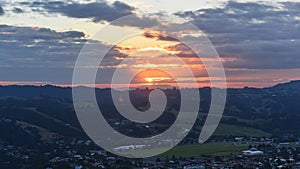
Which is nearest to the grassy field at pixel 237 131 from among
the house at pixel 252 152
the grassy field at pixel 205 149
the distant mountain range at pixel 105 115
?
the distant mountain range at pixel 105 115

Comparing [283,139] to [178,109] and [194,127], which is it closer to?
[194,127]

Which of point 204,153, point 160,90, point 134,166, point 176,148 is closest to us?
point 134,166

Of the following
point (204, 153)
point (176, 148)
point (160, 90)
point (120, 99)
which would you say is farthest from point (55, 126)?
point (160, 90)

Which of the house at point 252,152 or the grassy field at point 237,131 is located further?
the grassy field at point 237,131

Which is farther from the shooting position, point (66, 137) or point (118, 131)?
point (118, 131)

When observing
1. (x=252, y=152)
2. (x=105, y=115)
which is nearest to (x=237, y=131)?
(x=105, y=115)

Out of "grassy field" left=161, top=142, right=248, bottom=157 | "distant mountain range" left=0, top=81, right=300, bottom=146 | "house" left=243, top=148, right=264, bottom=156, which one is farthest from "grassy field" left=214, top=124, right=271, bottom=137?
"house" left=243, top=148, right=264, bottom=156

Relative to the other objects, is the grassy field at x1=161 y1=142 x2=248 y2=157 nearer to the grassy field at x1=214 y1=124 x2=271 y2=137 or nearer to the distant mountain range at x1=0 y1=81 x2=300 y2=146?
the distant mountain range at x1=0 y1=81 x2=300 y2=146

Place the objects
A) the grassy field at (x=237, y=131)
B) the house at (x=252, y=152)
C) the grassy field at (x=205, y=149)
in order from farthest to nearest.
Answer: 1. the grassy field at (x=237, y=131)
2. the grassy field at (x=205, y=149)
3. the house at (x=252, y=152)

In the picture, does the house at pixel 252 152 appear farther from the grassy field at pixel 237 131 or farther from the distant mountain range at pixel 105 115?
the grassy field at pixel 237 131
